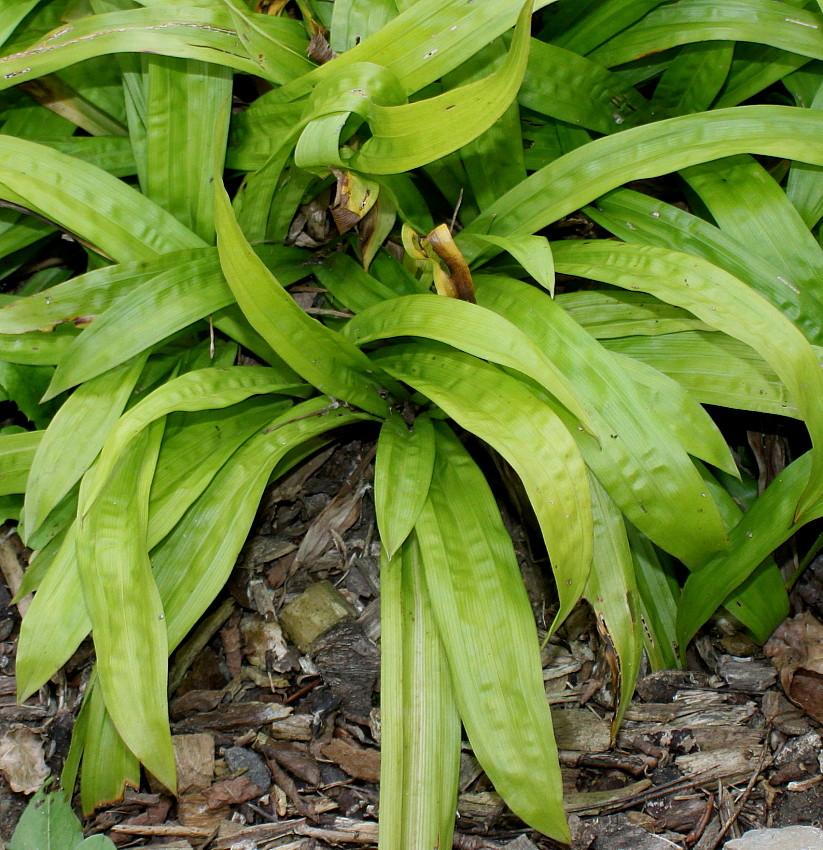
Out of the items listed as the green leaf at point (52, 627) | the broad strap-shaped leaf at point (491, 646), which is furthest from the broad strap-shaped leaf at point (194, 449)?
the broad strap-shaped leaf at point (491, 646)

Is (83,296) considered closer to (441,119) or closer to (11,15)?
(11,15)

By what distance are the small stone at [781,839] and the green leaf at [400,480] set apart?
2.47ft

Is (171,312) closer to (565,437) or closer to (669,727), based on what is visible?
(565,437)

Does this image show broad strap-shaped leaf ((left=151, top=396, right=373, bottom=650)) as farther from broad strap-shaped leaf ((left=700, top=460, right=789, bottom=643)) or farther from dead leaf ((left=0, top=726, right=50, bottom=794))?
broad strap-shaped leaf ((left=700, top=460, right=789, bottom=643))

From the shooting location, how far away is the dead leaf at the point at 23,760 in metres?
1.52

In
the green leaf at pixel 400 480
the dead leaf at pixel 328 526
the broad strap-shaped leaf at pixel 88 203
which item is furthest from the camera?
the dead leaf at pixel 328 526

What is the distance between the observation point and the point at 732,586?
1.43 m

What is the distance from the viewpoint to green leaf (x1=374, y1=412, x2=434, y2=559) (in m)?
1.39

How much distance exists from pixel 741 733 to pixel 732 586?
0.99ft

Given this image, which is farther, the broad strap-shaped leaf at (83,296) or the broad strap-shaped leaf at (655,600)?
the broad strap-shaped leaf at (655,600)

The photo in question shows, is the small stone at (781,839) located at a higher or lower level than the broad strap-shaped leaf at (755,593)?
lower

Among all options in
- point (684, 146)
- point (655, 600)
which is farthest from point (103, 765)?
point (684, 146)

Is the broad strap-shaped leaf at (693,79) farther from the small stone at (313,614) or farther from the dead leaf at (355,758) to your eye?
the dead leaf at (355,758)

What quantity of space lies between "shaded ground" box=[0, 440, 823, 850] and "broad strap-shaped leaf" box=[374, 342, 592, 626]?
0.39m
